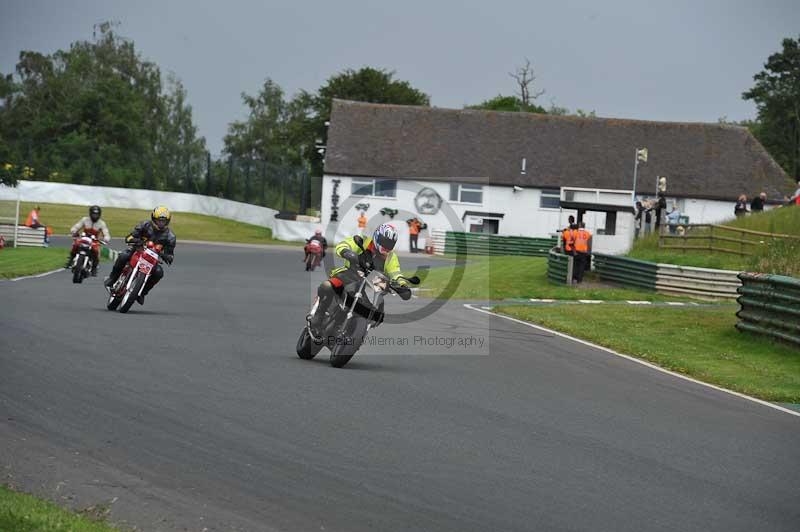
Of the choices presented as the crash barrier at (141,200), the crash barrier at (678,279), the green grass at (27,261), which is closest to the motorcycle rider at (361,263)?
the green grass at (27,261)

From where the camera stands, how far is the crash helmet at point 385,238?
12.4m

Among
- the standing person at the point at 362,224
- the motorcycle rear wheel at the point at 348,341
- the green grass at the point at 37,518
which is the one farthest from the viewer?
the standing person at the point at 362,224

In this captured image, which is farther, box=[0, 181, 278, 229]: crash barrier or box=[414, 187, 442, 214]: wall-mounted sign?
box=[0, 181, 278, 229]: crash barrier

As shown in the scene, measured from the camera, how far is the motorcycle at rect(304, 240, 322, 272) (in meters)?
37.3

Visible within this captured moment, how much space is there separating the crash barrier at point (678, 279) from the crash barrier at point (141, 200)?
37263 mm

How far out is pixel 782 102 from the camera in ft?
297

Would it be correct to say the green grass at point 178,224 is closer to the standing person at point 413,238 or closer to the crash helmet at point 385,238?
the standing person at point 413,238

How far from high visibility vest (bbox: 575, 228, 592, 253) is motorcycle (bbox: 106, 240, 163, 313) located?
1529 cm

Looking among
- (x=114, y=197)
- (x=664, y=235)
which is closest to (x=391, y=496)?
(x=664, y=235)

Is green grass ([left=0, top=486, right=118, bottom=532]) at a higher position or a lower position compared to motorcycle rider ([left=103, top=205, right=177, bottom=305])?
lower

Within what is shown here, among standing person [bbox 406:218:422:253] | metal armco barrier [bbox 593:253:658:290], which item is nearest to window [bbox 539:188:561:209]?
standing person [bbox 406:218:422:253]

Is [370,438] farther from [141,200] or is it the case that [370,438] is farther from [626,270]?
[141,200]

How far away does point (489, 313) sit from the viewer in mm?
24297

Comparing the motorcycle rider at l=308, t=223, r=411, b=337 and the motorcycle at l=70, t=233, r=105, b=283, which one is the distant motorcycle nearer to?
the motorcycle at l=70, t=233, r=105, b=283
